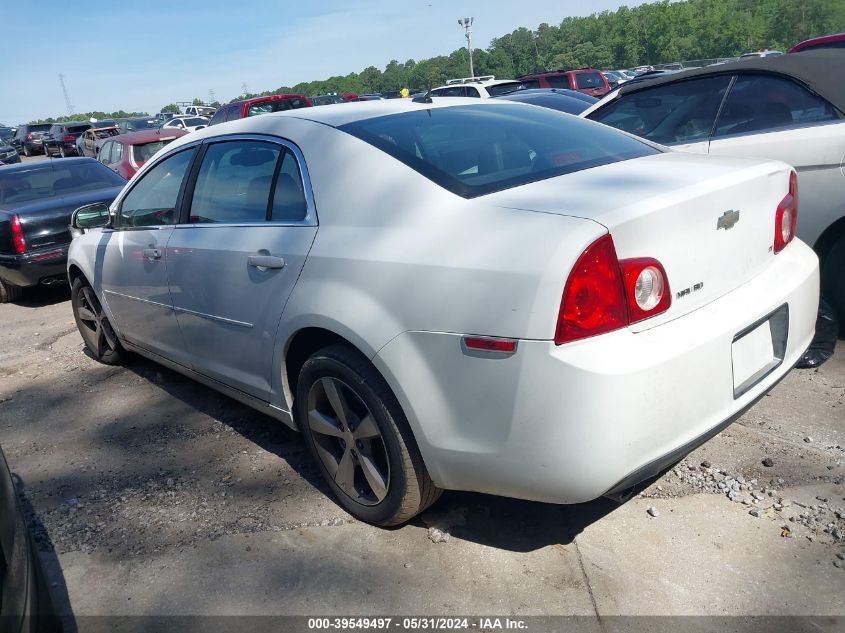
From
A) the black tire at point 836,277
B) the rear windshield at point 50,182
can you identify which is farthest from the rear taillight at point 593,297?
the rear windshield at point 50,182

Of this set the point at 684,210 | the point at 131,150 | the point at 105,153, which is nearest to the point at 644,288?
the point at 684,210

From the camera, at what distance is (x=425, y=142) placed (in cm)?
280

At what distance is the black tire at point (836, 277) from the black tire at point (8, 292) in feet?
24.9

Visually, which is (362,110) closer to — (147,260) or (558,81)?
(147,260)

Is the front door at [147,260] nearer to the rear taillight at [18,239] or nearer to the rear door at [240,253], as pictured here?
the rear door at [240,253]

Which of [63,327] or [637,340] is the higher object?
[637,340]

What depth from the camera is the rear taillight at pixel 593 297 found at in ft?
6.55

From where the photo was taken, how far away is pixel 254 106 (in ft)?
57.4

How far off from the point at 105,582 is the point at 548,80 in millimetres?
19436

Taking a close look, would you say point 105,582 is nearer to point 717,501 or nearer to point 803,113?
point 717,501

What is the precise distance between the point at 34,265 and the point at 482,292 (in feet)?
20.7

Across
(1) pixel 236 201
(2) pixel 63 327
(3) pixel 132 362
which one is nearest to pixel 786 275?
(1) pixel 236 201

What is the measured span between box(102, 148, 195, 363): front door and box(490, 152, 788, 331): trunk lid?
207cm

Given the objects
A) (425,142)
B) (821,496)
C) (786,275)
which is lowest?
(821,496)
